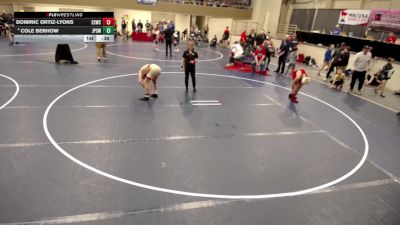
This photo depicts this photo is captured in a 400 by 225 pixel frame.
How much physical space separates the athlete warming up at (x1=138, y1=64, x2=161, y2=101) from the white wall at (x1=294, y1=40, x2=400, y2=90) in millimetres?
11050

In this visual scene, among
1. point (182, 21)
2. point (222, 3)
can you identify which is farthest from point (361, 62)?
point (182, 21)

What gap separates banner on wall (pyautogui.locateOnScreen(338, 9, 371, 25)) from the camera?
17675 mm

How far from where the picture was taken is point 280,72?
1473 cm

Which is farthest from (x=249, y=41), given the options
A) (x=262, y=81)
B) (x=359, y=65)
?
(x=359, y=65)

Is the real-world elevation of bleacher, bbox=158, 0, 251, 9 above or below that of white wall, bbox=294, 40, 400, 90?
above

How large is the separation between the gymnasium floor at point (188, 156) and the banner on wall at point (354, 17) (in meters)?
9.56

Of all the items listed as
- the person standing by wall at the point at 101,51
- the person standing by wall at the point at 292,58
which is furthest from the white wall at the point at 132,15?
the person standing by wall at the point at 292,58

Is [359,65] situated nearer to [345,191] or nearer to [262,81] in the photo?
[262,81]

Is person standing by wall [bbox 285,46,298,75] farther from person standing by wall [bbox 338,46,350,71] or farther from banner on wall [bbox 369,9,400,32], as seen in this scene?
banner on wall [bbox 369,9,400,32]

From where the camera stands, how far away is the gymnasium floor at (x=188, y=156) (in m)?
4.41

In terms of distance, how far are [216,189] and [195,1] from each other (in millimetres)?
25413

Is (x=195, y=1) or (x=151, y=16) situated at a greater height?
(x=195, y=1)

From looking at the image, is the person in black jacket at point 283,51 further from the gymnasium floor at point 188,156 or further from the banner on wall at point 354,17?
the banner on wall at point 354,17

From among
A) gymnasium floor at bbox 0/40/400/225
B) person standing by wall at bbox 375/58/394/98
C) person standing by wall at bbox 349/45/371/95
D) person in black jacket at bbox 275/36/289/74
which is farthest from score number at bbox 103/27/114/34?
person standing by wall at bbox 375/58/394/98
